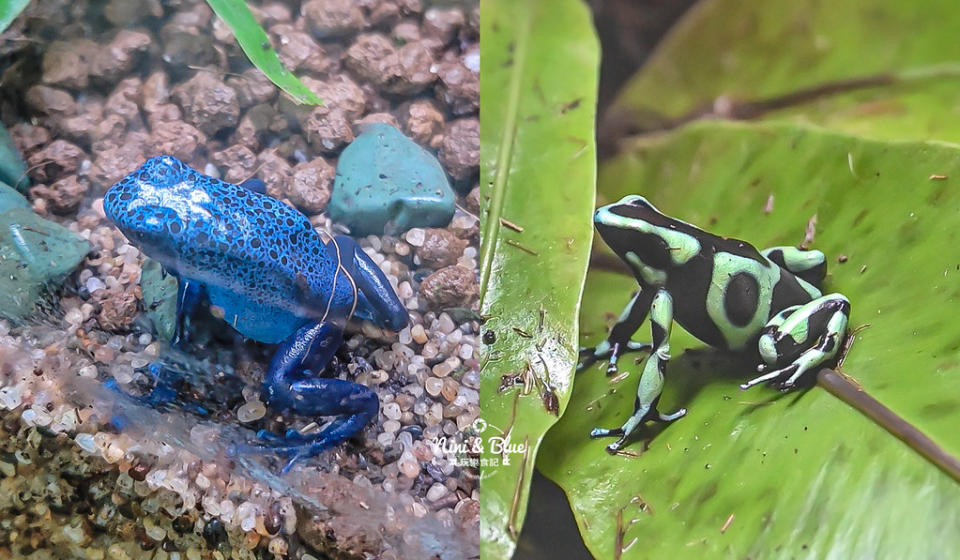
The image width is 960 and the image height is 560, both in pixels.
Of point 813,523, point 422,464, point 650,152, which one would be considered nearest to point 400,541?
point 422,464

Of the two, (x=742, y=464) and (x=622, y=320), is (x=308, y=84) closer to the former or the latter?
(x=622, y=320)

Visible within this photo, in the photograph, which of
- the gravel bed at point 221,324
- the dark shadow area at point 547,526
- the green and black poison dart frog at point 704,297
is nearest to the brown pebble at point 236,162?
the gravel bed at point 221,324

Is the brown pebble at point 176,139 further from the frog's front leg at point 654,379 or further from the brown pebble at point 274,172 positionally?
the frog's front leg at point 654,379

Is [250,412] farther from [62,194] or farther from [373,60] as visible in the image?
[373,60]

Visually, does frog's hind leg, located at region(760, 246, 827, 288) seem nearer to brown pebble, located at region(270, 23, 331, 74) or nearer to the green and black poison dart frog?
the green and black poison dart frog

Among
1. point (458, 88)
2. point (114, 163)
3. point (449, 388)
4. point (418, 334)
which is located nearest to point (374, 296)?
point (418, 334)

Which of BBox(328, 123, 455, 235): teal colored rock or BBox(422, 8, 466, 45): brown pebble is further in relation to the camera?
BBox(422, 8, 466, 45): brown pebble

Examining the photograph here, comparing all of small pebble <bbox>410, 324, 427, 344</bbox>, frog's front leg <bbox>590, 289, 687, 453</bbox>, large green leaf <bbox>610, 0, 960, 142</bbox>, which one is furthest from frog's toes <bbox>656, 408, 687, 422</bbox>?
large green leaf <bbox>610, 0, 960, 142</bbox>
